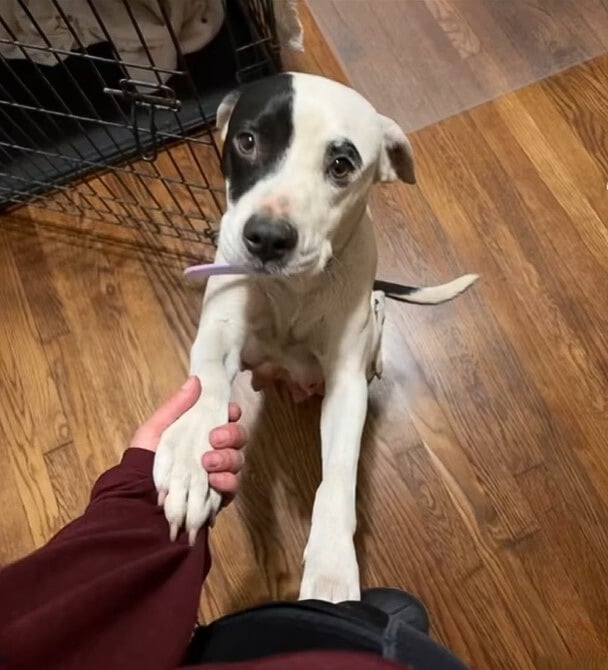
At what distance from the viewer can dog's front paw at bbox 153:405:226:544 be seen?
45.3 inches

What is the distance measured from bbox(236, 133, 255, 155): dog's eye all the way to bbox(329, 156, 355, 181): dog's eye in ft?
0.41

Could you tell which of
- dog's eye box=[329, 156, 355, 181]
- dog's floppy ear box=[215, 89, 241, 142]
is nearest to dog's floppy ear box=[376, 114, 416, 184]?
dog's eye box=[329, 156, 355, 181]

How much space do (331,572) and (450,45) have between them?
5.07 ft

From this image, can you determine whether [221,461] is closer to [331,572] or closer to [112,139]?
[331,572]

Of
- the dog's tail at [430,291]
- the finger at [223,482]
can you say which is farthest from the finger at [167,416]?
the dog's tail at [430,291]

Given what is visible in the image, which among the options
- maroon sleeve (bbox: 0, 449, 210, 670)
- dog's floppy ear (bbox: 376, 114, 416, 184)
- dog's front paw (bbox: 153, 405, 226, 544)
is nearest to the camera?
maroon sleeve (bbox: 0, 449, 210, 670)

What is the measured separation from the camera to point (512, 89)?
7.24 feet

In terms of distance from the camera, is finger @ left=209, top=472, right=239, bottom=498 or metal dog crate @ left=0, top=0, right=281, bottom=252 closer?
finger @ left=209, top=472, right=239, bottom=498

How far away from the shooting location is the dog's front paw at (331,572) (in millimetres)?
1296

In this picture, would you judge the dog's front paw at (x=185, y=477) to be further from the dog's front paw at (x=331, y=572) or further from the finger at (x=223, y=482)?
the dog's front paw at (x=331, y=572)

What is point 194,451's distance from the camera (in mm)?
1204

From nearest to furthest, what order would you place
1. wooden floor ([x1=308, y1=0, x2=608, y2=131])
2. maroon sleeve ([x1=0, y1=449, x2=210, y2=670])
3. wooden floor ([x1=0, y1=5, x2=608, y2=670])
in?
maroon sleeve ([x1=0, y1=449, x2=210, y2=670]) < wooden floor ([x1=0, y1=5, x2=608, y2=670]) < wooden floor ([x1=308, y1=0, x2=608, y2=131])

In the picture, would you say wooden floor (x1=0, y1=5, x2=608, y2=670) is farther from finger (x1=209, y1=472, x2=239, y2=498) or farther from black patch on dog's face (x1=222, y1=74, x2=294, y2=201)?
black patch on dog's face (x1=222, y1=74, x2=294, y2=201)

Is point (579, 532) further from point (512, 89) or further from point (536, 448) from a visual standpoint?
point (512, 89)
